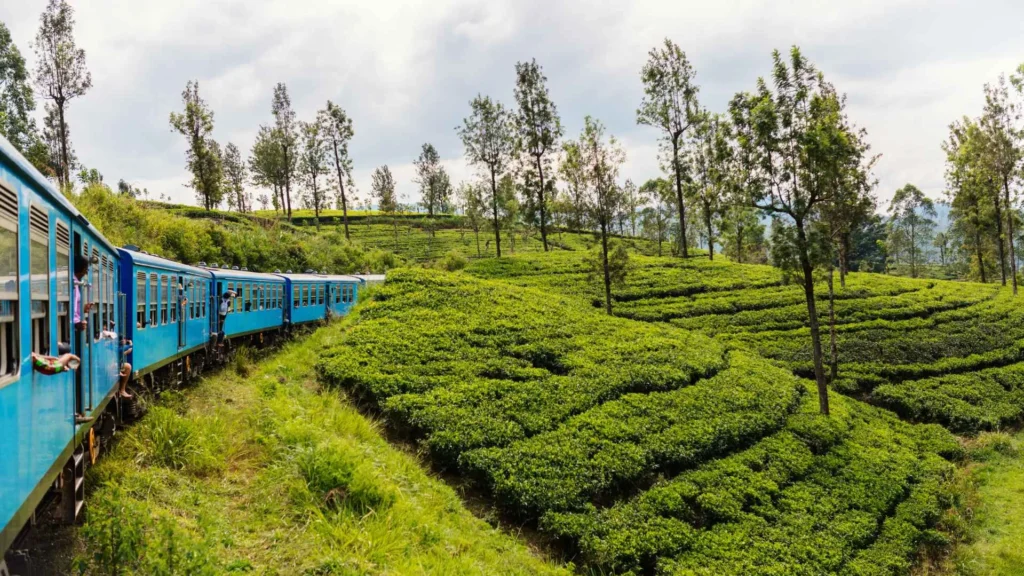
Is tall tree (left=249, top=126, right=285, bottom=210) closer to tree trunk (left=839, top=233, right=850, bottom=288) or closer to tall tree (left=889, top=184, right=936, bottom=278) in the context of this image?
tree trunk (left=839, top=233, right=850, bottom=288)

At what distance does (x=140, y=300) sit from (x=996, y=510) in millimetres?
19191

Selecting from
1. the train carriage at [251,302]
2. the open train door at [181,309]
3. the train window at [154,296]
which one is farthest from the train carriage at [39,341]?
the train carriage at [251,302]

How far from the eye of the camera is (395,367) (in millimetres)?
15484

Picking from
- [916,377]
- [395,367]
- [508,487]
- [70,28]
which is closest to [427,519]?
[508,487]

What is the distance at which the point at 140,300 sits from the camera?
934 cm

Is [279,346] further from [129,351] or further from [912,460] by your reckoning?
[912,460]

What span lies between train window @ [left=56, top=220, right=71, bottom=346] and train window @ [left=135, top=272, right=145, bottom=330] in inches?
163

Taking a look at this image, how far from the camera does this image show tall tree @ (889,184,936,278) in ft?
226

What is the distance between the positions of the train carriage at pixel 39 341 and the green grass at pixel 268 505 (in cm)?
78

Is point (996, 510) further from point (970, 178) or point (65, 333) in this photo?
point (970, 178)

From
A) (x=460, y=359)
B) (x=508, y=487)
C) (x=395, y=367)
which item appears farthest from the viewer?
(x=460, y=359)

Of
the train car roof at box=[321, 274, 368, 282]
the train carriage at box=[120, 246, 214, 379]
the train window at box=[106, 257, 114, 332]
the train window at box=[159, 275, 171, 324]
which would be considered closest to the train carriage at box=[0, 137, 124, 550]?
the train window at box=[106, 257, 114, 332]

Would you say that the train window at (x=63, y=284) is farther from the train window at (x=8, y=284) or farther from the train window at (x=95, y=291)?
the train window at (x=8, y=284)

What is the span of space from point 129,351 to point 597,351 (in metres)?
13.6
